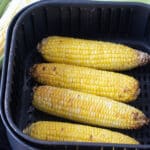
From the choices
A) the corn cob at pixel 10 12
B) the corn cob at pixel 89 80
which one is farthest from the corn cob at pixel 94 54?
the corn cob at pixel 10 12

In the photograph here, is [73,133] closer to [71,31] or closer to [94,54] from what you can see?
[94,54]

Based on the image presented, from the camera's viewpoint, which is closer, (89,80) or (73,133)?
(73,133)

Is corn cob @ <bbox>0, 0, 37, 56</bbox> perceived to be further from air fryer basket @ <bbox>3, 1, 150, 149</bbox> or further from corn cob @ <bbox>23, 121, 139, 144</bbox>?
corn cob @ <bbox>23, 121, 139, 144</bbox>

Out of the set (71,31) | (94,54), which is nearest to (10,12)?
(71,31)

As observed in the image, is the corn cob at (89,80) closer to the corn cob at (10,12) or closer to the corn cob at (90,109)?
the corn cob at (90,109)

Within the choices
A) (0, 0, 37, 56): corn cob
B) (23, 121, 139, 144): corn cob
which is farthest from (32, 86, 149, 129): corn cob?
(0, 0, 37, 56): corn cob

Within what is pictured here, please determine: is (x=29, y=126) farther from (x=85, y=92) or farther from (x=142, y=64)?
(x=142, y=64)
